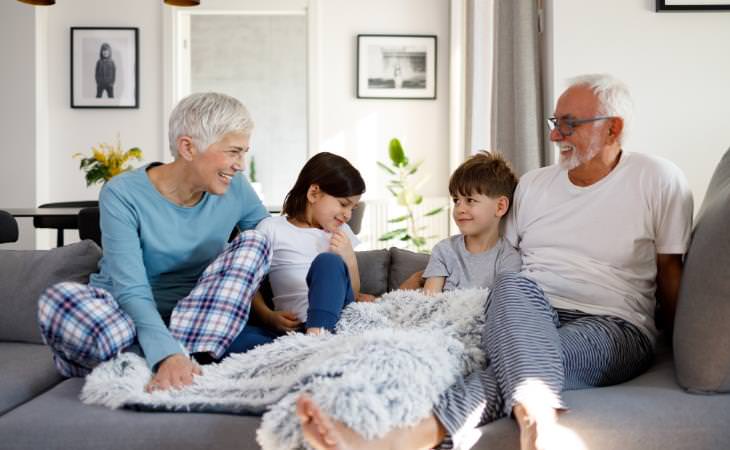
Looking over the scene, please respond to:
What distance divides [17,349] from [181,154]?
0.79m

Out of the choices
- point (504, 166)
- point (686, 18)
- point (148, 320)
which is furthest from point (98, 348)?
point (686, 18)

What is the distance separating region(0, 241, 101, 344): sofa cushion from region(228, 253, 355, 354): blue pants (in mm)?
669

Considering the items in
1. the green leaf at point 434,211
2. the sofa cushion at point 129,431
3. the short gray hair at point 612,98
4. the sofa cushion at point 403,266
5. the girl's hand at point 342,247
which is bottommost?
the sofa cushion at point 129,431

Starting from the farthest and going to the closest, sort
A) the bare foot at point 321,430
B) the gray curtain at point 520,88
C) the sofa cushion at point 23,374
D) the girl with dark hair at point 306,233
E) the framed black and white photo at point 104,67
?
the framed black and white photo at point 104,67, the gray curtain at point 520,88, the girl with dark hair at point 306,233, the sofa cushion at point 23,374, the bare foot at point 321,430

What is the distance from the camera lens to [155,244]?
1957mm

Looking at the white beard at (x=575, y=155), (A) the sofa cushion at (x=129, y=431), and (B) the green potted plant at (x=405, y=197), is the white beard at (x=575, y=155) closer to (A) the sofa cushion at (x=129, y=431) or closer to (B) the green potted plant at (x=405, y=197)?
(A) the sofa cushion at (x=129, y=431)

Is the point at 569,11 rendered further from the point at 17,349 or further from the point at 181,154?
the point at 17,349

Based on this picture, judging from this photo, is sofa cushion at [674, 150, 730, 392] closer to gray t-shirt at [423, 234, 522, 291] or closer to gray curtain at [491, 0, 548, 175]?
gray t-shirt at [423, 234, 522, 291]

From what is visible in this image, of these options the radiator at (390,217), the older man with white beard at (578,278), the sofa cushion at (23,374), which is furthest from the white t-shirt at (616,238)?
the radiator at (390,217)

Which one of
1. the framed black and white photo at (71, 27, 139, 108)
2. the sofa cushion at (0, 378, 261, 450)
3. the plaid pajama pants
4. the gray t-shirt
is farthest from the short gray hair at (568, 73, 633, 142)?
the framed black and white photo at (71, 27, 139, 108)

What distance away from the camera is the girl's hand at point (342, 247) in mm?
2207

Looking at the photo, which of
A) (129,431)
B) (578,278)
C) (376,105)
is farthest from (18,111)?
(578,278)

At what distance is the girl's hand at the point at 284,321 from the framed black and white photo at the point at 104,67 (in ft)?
14.8

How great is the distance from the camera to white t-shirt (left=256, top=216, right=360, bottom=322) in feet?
7.32
